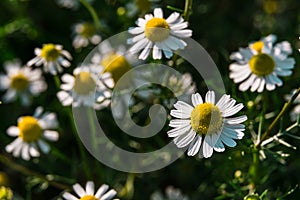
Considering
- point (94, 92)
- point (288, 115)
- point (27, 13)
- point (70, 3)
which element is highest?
point (27, 13)

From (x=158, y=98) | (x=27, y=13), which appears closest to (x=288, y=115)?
(x=158, y=98)

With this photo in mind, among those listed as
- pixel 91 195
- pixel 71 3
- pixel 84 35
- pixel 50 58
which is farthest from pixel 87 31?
pixel 91 195

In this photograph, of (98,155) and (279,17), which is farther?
(279,17)

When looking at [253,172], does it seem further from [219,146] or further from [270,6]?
[270,6]

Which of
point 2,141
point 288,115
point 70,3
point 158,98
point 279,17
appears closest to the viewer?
point 158,98

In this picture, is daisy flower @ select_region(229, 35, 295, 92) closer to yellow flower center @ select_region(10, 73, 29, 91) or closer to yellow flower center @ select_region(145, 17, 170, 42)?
yellow flower center @ select_region(145, 17, 170, 42)

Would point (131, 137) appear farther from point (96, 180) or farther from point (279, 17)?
point (279, 17)

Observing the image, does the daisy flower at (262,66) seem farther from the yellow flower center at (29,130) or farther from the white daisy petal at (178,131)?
the yellow flower center at (29,130)
